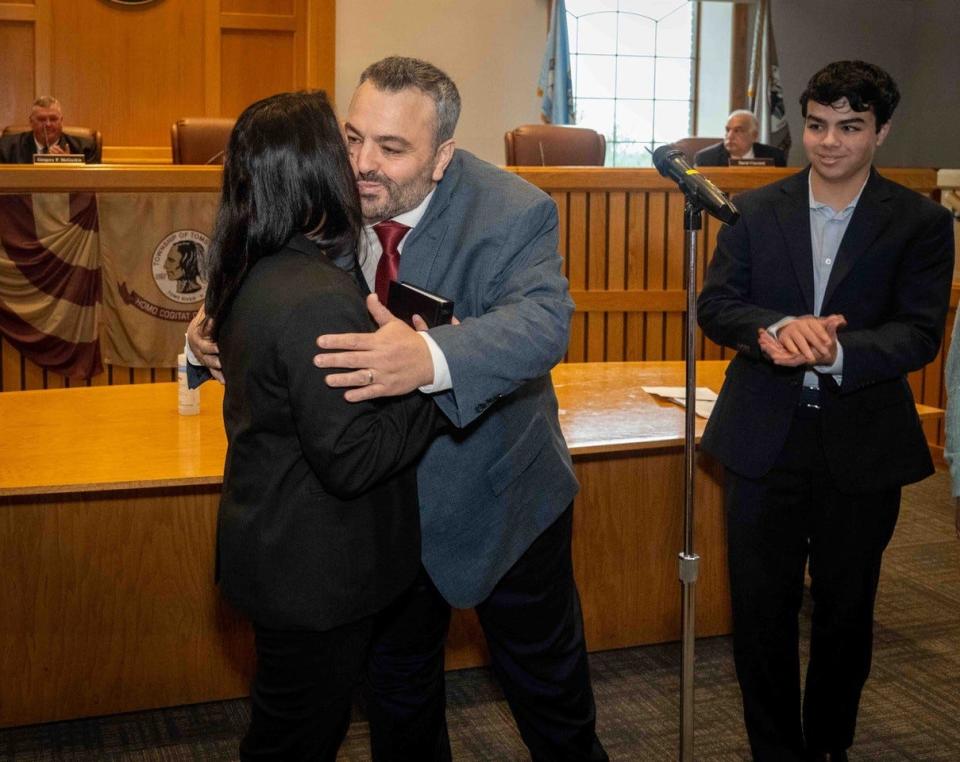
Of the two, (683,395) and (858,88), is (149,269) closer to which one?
(683,395)

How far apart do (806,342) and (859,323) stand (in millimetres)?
266

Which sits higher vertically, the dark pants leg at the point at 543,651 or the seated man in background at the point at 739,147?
the seated man in background at the point at 739,147

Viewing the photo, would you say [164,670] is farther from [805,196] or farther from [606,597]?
[805,196]

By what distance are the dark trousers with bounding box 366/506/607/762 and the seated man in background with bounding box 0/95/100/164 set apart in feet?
17.8

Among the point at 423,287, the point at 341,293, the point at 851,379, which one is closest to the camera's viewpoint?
the point at 341,293

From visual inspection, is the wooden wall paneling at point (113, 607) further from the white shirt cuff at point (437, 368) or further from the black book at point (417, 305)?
the white shirt cuff at point (437, 368)

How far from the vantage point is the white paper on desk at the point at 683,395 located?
3656mm

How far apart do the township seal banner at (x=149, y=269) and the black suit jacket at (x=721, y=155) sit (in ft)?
12.4

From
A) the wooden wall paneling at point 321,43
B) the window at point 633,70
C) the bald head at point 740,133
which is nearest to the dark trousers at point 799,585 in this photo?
the bald head at point 740,133

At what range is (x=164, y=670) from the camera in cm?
301

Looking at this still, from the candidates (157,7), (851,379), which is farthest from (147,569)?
(157,7)

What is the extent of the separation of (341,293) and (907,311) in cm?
132

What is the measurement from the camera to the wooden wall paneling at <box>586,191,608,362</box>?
18.7 feet

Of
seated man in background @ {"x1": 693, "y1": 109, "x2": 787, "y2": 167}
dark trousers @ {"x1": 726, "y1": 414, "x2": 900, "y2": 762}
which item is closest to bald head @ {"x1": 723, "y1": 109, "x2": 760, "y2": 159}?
seated man in background @ {"x1": 693, "y1": 109, "x2": 787, "y2": 167}
